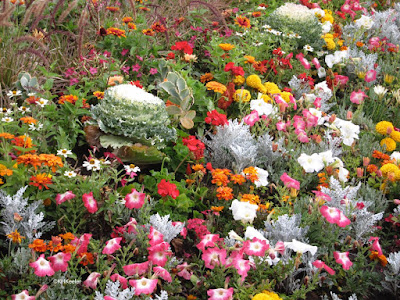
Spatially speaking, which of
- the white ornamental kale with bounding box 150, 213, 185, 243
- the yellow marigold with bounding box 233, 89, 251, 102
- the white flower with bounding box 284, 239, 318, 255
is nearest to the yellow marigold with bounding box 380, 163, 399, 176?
the white flower with bounding box 284, 239, 318, 255

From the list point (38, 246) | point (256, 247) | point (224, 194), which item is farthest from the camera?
point (224, 194)

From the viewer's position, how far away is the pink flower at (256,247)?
6.94 ft

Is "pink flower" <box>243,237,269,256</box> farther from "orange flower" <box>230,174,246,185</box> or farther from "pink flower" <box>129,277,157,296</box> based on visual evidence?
"orange flower" <box>230,174,246,185</box>

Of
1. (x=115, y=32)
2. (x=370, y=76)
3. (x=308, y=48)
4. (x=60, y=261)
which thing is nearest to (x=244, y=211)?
(x=60, y=261)

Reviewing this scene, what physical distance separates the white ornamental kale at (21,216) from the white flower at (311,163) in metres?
1.53

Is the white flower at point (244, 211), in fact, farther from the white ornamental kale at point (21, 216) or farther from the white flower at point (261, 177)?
the white ornamental kale at point (21, 216)

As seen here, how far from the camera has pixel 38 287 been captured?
2.05 metres

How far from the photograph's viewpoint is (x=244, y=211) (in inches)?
96.7

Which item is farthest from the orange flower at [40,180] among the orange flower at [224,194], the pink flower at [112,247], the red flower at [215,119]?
the red flower at [215,119]

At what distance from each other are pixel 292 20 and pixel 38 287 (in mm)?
3671

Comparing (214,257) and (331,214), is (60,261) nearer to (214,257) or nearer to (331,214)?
(214,257)

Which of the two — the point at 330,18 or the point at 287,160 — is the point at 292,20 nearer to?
the point at 330,18

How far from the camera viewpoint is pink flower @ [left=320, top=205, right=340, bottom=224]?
233 centimetres

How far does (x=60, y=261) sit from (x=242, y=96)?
2001 millimetres
